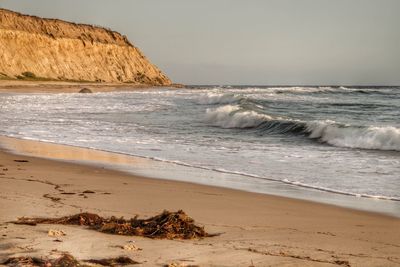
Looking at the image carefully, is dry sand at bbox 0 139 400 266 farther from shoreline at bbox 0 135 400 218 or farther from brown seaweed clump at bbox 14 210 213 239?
shoreline at bbox 0 135 400 218

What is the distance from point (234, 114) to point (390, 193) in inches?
614

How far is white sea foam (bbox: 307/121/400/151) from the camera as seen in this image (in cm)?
1500

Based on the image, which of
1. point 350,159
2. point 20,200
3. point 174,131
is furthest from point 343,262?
point 174,131

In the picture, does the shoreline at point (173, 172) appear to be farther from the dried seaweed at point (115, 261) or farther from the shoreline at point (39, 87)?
the shoreline at point (39, 87)

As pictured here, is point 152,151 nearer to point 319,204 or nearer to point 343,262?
point 319,204

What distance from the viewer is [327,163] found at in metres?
11.3

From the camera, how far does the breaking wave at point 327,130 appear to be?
597 inches

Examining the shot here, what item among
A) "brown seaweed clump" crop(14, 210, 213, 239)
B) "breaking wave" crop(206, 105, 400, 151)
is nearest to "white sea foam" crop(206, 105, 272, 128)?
"breaking wave" crop(206, 105, 400, 151)

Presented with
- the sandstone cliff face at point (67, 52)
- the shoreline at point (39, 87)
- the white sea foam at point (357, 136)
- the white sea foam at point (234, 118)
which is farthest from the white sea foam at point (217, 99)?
the sandstone cliff face at point (67, 52)

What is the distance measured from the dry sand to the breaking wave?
8218 millimetres

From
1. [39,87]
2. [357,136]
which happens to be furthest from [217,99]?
[39,87]

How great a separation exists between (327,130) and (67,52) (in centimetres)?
7358

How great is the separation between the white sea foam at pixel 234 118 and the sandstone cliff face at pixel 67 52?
52.2 meters

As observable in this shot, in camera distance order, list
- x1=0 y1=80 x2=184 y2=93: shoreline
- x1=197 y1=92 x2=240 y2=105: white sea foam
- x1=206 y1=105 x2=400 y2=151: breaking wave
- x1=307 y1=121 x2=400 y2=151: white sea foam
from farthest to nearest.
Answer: x1=0 y1=80 x2=184 y2=93: shoreline
x1=197 y1=92 x2=240 y2=105: white sea foam
x1=206 y1=105 x2=400 y2=151: breaking wave
x1=307 y1=121 x2=400 y2=151: white sea foam
